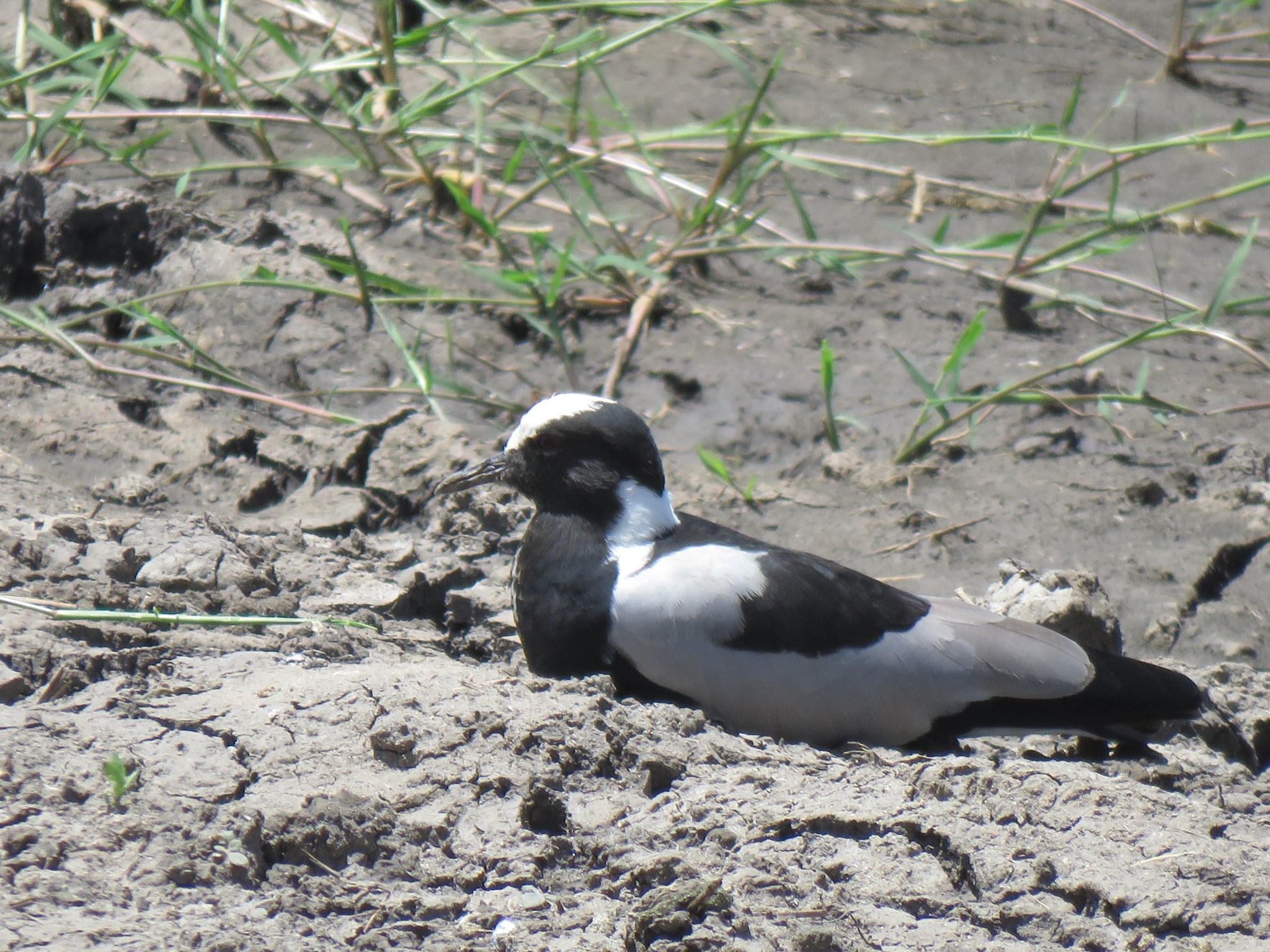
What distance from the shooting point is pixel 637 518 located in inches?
129

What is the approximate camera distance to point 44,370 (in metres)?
4.07

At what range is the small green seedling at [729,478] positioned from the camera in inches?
157

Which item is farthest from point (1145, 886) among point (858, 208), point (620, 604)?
point (858, 208)

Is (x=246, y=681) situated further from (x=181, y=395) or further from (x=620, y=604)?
(x=181, y=395)

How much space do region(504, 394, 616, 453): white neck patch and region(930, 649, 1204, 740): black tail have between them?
113 centimetres

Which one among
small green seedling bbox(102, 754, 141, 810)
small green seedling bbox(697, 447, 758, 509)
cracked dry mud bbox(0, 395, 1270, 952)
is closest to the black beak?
cracked dry mud bbox(0, 395, 1270, 952)

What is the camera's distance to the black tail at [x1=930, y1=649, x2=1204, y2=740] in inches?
113

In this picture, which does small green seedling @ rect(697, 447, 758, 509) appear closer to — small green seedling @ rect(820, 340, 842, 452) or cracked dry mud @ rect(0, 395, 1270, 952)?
small green seedling @ rect(820, 340, 842, 452)

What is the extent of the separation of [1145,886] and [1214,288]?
3582mm

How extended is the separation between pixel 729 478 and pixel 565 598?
110cm

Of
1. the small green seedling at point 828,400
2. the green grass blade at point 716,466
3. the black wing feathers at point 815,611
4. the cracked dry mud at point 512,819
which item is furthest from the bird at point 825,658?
the small green seedling at point 828,400

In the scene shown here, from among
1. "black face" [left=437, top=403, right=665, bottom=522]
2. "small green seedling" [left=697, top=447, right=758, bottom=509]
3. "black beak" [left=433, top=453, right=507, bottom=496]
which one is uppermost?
"black face" [left=437, top=403, right=665, bottom=522]

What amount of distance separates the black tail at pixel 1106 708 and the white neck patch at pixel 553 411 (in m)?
1.13

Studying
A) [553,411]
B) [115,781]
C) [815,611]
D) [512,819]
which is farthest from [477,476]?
[115,781]
